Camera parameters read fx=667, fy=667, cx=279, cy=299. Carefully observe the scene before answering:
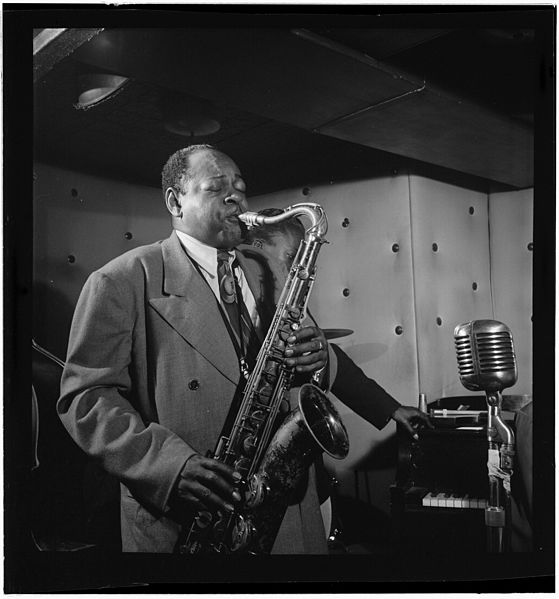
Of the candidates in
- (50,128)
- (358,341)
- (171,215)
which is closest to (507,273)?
(358,341)

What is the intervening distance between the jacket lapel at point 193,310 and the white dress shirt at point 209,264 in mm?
22

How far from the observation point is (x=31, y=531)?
2412 mm

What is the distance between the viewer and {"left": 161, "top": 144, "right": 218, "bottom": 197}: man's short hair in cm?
241

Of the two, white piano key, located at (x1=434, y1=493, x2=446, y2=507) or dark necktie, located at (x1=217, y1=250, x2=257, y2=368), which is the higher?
dark necktie, located at (x1=217, y1=250, x2=257, y2=368)

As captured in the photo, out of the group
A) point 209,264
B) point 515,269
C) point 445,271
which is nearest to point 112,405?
point 209,264

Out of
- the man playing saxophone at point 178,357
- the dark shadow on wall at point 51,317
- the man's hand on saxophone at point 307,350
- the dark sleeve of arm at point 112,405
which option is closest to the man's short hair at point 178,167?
the man playing saxophone at point 178,357

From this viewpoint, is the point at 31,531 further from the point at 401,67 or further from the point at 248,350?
the point at 401,67

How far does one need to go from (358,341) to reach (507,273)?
62 centimetres

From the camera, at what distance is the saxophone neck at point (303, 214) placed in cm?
241

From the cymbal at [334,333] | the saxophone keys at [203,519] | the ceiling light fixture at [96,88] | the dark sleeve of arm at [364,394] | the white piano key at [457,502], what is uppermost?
the ceiling light fixture at [96,88]

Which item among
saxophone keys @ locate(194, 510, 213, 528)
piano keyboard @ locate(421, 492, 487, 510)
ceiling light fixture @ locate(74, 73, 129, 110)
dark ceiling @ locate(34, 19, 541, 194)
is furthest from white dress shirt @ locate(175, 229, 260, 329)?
piano keyboard @ locate(421, 492, 487, 510)

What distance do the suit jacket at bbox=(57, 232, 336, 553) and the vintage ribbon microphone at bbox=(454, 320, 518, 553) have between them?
625 mm

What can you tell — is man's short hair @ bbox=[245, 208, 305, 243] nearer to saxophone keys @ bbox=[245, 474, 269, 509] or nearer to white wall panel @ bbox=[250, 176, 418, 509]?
white wall panel @ bbox=[250, 176, 418, 509]

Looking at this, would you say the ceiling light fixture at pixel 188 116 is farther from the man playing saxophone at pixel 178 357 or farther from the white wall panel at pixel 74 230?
the white wall panel at pixel 74 230
